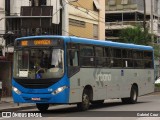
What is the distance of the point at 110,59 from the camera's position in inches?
890

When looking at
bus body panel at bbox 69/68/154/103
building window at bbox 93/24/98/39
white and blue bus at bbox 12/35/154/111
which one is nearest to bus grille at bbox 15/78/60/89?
white and blue bus at bbox 12/35/154/111

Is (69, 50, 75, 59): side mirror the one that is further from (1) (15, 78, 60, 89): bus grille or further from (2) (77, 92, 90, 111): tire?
(2) (77, 92, 90, 111): tire

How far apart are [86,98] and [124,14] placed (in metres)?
58.3

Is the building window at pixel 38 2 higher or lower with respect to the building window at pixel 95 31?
higher

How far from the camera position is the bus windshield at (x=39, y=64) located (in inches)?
730

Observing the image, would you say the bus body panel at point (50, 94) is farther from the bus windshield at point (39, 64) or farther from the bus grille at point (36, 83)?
the bus windshield at point (39, 64)

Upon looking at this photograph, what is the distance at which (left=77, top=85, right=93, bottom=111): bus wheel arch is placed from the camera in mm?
19877

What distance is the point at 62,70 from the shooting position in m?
18.6

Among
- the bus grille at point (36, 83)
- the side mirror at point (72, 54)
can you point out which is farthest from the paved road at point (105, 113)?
the side mirror at point (72, 54)

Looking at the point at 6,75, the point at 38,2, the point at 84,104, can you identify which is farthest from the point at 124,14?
the point at 84,104

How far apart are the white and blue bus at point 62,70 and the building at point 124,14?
168 ft

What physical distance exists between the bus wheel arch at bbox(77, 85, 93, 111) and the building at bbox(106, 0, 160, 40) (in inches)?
2065

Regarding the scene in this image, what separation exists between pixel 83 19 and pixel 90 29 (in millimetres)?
1834

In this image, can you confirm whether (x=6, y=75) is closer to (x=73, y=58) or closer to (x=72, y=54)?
(x=73, y=58)
